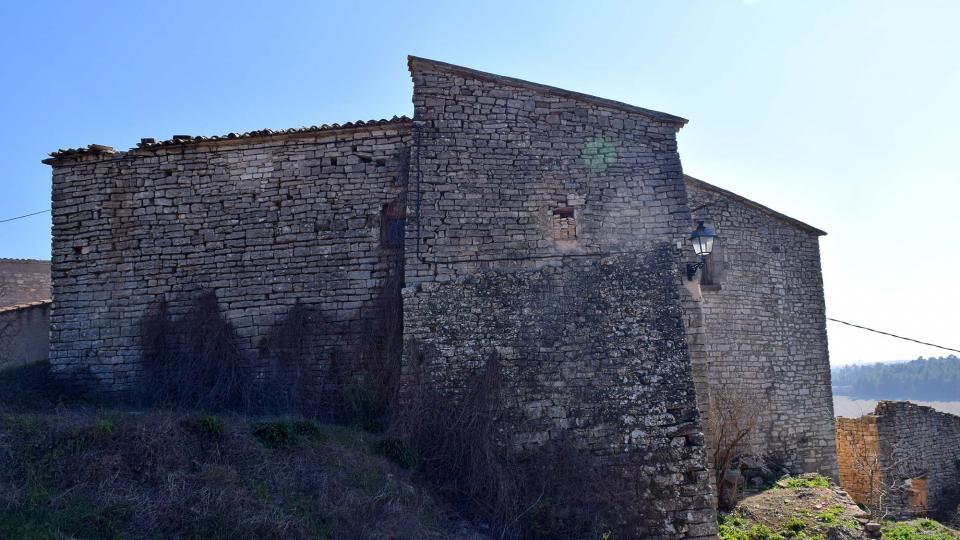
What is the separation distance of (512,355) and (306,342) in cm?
369

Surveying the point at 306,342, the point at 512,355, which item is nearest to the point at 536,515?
the point at 512,355

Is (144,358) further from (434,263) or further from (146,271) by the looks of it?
(434,263)

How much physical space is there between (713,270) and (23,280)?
22.6 meters

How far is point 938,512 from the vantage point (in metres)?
18.6

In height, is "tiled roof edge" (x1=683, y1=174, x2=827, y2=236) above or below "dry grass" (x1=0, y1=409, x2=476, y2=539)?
above

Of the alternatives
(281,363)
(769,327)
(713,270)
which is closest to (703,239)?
(713,270)

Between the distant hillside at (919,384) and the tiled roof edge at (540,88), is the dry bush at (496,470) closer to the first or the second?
the tiled roof edge at (540,88)

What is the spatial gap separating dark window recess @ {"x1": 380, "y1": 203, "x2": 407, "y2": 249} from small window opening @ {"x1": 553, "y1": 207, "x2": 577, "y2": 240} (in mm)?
2660

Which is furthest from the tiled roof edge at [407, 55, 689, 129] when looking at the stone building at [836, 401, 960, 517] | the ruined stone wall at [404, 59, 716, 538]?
the stone building at [836, 401, 960, 517]

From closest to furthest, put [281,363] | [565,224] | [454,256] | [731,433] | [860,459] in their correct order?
[454,256] → [565,224] → [281,363] → [731,433] → [860,459]

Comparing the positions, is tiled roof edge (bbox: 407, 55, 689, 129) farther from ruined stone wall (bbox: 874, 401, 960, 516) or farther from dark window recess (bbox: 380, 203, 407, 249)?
ruined stone wall (bbox: 874, 401, 960, 516)

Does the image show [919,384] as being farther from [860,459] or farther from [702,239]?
[702,239]

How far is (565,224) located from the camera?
36.1 feet

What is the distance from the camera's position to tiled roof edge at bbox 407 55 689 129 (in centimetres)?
1126
